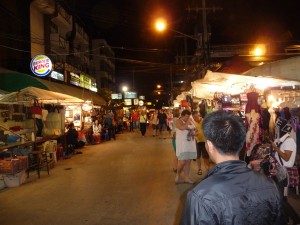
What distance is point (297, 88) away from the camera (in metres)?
8.10

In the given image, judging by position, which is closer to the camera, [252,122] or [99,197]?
[99,197]

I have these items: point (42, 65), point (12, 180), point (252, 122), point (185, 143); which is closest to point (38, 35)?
point (42, 65)

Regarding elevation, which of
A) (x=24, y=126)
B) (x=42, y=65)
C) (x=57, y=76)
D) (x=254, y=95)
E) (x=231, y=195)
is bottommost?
(x=231, y=195)

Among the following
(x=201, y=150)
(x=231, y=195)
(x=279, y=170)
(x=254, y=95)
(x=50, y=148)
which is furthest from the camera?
(x=50, y=148)

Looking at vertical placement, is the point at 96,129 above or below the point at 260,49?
below

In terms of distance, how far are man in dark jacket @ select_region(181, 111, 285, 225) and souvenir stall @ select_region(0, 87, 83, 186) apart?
809 cm

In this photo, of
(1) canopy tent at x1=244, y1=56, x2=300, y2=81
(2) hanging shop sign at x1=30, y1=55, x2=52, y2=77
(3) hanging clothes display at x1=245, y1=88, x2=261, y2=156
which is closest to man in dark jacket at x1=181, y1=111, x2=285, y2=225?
(1) canopy tent at x1=244, y1=56, x2=300, y2=81

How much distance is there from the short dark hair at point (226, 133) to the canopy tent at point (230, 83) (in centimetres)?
568

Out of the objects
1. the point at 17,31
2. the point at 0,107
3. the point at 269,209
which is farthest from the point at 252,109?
the point at 17,31

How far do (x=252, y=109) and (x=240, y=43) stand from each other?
20024 millimetres

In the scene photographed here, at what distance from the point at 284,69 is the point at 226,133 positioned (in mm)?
5805

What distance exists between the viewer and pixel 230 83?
962cm

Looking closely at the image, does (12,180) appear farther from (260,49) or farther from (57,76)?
(260,49)

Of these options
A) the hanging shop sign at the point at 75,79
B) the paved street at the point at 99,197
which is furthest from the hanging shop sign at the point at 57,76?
the paved street at the point at 99,197
